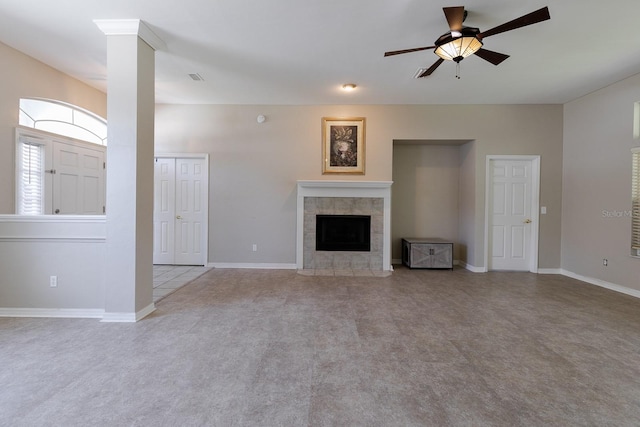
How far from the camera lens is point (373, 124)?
543cm

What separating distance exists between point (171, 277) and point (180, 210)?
1.41m

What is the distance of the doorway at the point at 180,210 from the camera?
5582mm

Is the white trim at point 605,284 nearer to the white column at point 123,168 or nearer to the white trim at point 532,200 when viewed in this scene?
the white trim at point 532,200

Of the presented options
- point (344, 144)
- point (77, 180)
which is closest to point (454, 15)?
point (344, 144)

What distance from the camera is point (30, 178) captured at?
3809mm

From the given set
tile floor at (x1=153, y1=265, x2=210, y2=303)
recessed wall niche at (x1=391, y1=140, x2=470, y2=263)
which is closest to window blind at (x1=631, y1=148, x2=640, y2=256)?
recessed wall niche at (x1=391, y1=140, x2=470, y2=263)

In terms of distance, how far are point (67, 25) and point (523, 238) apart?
7.15 metres

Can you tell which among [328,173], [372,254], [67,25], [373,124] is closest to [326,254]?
[372,254]

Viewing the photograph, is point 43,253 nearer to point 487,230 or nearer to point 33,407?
point 33,407

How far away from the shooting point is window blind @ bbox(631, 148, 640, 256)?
4.03 m

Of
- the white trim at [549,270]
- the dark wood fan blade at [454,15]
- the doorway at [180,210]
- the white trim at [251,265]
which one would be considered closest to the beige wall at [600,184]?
the white trim at [549,270]

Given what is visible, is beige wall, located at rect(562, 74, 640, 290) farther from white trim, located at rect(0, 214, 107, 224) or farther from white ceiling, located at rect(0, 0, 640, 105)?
white trim, located at rect(0, 214, 107, 224)

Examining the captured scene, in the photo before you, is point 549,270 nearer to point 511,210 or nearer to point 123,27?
point 511,210

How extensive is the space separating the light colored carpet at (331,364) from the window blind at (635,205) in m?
0.84
